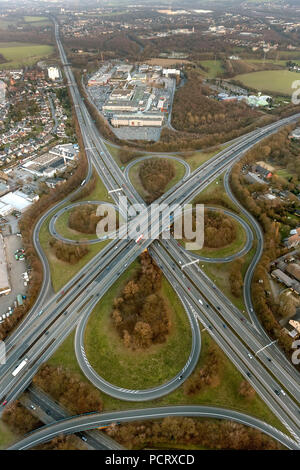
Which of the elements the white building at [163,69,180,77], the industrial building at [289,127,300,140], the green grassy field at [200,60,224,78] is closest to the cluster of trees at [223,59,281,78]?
the green grassy field at [200,60,224,78]

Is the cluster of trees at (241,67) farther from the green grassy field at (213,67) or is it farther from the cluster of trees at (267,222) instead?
the cluster of trees at (267,222)

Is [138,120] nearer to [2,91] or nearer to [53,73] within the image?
[2,91]

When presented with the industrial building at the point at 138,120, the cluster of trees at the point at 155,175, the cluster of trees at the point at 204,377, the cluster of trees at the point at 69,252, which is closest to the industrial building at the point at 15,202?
the cluster of trees at the point at 69,252

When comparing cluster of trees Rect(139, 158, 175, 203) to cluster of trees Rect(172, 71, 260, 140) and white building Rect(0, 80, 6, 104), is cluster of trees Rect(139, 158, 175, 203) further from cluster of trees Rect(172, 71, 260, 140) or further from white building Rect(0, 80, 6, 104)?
white building Rect(0, 80, 6, 104)

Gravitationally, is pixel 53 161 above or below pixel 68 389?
above

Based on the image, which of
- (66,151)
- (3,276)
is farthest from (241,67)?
(3,276)
